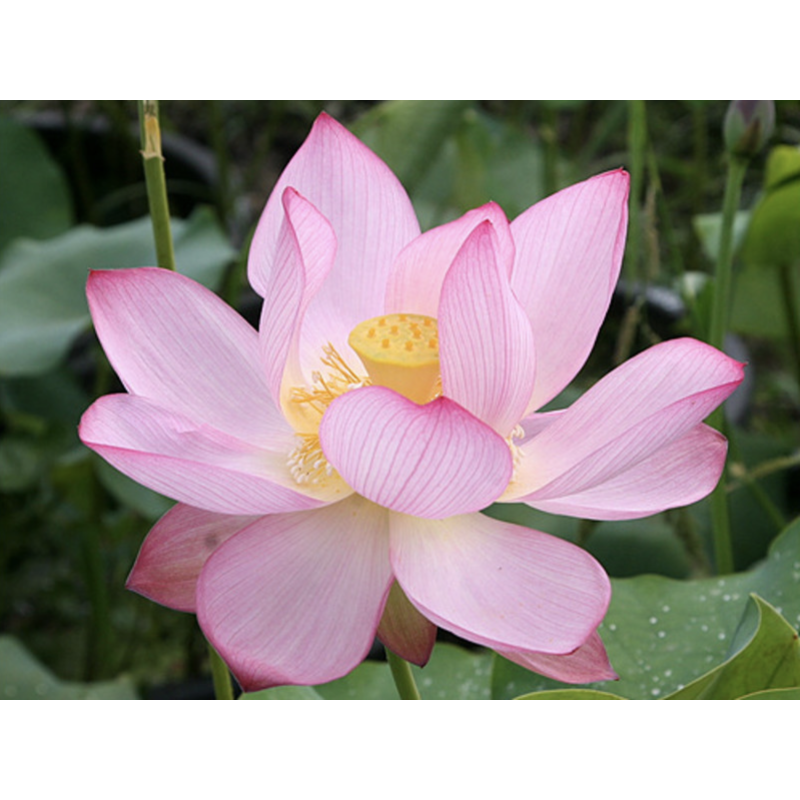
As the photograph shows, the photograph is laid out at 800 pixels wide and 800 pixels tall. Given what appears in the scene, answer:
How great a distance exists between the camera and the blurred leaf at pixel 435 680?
46cm

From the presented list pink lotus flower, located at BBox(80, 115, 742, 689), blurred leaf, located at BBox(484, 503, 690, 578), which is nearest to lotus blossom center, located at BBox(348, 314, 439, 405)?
pink lotus flower, located at BBox(80, 115, 742, 689)

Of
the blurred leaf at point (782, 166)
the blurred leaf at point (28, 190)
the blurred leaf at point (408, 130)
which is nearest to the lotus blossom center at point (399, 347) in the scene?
the blurred leaf at point (408, 130)

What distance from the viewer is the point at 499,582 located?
0.29m

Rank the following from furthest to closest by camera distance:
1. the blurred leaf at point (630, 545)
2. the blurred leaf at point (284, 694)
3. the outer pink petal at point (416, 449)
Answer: the blurred leaf at point (630, 545) < the blurred leaf at point (284, 694) < the outer pink petal at point (416, 449)

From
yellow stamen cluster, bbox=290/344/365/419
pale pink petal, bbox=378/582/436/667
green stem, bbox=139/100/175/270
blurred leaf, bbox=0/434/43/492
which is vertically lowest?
blurred leaf, bbox=0/434/43/492

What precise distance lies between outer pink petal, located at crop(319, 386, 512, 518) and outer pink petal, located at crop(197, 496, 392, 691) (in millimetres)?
24

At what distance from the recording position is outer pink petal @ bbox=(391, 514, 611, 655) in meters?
0.27

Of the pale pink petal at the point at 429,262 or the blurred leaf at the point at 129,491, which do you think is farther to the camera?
the blurred leaf at the point at 129,491

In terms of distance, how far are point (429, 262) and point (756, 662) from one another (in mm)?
158

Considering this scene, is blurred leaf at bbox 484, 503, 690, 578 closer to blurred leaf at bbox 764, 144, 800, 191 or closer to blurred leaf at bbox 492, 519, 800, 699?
blurred leaf at bbox 492, 519, 800, 699

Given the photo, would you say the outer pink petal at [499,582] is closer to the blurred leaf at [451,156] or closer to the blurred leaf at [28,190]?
the blurred leaf at [451,156]

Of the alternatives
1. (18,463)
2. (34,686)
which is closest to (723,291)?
(34,686)
